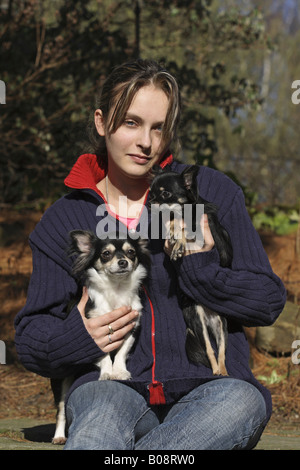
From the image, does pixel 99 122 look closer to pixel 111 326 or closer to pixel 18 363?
pixel 111 326

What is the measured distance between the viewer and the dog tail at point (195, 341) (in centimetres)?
314

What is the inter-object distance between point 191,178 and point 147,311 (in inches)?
27.6

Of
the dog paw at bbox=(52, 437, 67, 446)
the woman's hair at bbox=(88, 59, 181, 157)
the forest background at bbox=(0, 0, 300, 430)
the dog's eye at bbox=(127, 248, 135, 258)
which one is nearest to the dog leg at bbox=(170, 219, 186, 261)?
the dog's eye at bbox=(127, 248, 135, 258)

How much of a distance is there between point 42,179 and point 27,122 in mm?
1164

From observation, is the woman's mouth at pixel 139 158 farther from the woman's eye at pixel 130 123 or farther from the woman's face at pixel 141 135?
the woman's eye at pixel 130 123

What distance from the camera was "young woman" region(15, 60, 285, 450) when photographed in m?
2.75

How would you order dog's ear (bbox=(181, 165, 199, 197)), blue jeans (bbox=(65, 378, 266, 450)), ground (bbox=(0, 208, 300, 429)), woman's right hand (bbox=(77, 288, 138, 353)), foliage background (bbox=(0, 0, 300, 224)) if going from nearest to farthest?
blue jeans (bbox=(65, 378, 266, 450)) < woman's right hand (bbox=(77, 288, 138, 353)) < dog's ear (bbox=(181, 165, 199, 197)) < ground (bbox=(0, 208, 300, 429)) < foliage background (bbox=(0, 0, 300, 224))

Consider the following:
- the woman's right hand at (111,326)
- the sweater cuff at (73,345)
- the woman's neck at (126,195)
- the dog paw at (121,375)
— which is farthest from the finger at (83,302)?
the woman's neck at (126,195)

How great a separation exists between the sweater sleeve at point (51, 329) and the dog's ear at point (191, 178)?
760mm

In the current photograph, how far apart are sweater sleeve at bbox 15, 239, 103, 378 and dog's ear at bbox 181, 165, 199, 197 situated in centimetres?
76

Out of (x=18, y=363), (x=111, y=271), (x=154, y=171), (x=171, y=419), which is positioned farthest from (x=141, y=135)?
(x=18, y=363)

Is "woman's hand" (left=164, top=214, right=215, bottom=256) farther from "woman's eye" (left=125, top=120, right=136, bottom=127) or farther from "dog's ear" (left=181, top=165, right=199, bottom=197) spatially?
"woman's eye" (left=125, top=120, right=136, bottom=127)
